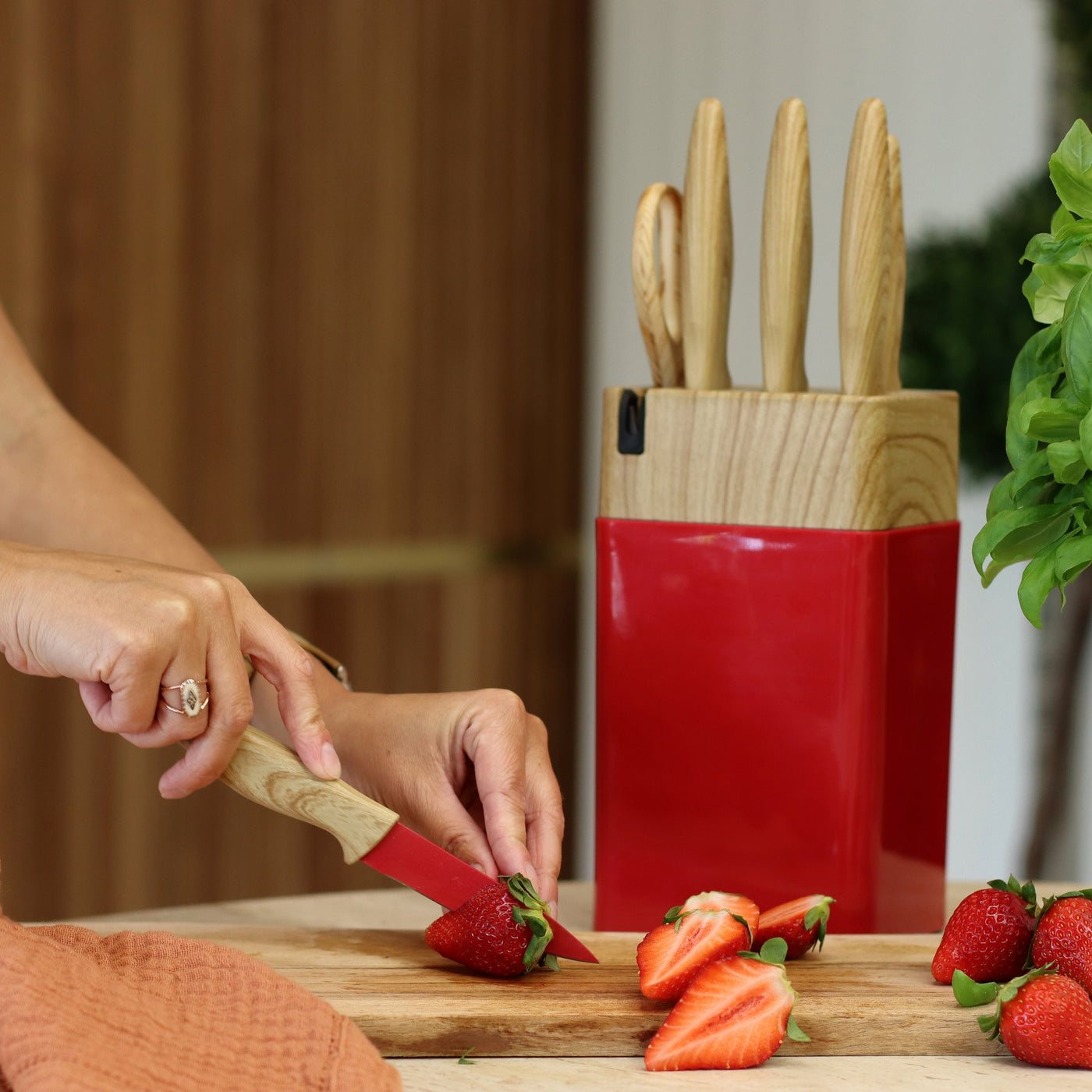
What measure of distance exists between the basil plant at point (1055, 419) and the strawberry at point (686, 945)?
20 cm

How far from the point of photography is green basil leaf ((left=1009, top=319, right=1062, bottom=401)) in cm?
65

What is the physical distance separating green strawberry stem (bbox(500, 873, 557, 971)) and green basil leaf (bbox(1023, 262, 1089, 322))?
36 cm

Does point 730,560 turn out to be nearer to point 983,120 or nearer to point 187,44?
point 187,44

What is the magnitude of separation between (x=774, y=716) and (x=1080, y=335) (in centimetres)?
26

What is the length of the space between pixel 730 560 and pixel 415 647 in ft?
4.91

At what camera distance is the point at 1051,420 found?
0.62m

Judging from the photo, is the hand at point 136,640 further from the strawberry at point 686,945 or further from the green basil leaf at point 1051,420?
the green basil leaf at point 1051,420

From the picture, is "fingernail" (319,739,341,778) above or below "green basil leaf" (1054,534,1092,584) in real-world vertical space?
below

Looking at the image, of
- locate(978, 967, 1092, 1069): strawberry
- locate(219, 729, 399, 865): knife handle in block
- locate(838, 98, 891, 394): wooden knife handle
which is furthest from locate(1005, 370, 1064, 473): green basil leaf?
locate(219, 729, 399, 865): knife handle in block

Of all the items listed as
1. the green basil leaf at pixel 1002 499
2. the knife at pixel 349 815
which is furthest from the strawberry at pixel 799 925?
the knife at pixel 349 815

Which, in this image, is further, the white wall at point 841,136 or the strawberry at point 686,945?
the white wall at point 841,136

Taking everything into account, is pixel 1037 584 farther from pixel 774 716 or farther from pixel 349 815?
pixel 349 815

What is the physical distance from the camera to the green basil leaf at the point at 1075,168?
61cm

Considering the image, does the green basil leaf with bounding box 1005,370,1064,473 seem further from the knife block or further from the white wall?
the white wall
